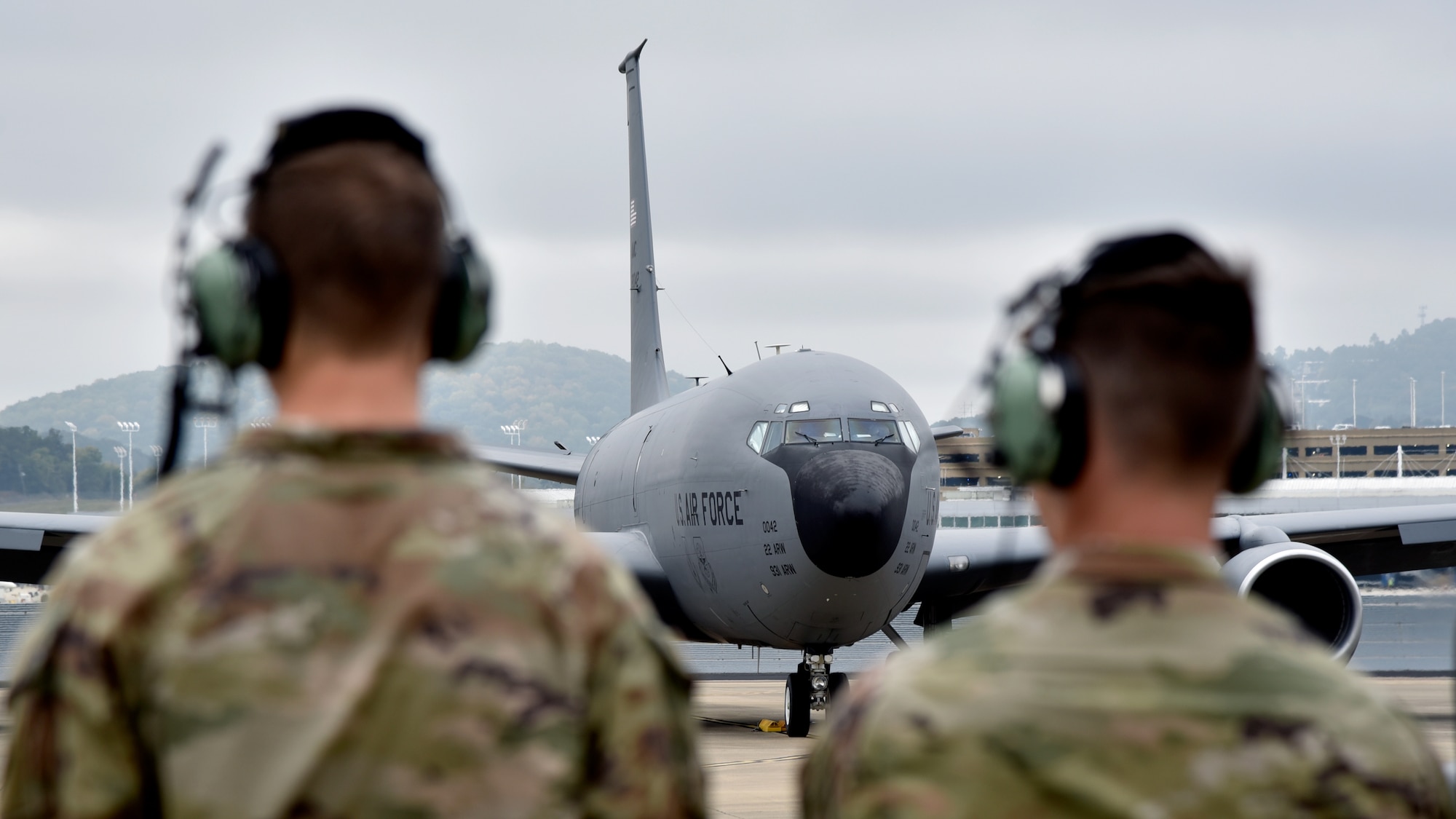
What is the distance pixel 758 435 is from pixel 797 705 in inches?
105

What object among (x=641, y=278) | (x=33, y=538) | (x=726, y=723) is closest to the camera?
(x=33, y=538)

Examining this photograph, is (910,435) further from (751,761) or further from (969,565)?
(969,565)

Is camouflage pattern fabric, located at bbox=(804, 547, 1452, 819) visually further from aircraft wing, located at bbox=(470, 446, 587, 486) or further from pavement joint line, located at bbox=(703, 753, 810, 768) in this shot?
aircraft wing, located at bbox=(470, 446, 587, 486)

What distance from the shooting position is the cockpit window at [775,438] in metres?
14.1

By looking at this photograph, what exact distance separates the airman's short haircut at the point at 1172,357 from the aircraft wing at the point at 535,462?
17492 millimetres

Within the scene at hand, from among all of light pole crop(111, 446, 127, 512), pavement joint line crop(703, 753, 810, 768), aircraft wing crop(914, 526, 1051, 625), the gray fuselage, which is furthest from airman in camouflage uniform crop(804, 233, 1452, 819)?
light pole crop(111, 446, 127, 512)

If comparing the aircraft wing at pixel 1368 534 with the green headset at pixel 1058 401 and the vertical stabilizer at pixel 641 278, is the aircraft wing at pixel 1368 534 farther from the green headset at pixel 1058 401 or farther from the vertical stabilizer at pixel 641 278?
the green headset at pixel 1058 401

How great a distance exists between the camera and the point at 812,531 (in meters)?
13.4

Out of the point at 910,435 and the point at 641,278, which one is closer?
the point at 910,435

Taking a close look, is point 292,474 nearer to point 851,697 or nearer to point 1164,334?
point 851,697

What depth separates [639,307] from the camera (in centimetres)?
2461

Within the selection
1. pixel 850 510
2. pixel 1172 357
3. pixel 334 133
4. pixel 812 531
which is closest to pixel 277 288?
pixel 334 133

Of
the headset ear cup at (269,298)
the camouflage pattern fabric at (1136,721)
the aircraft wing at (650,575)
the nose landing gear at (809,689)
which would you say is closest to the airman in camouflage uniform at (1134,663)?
the camouflage pattern fabric at (1136,721)

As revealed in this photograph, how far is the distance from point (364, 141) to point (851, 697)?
1.04 m
